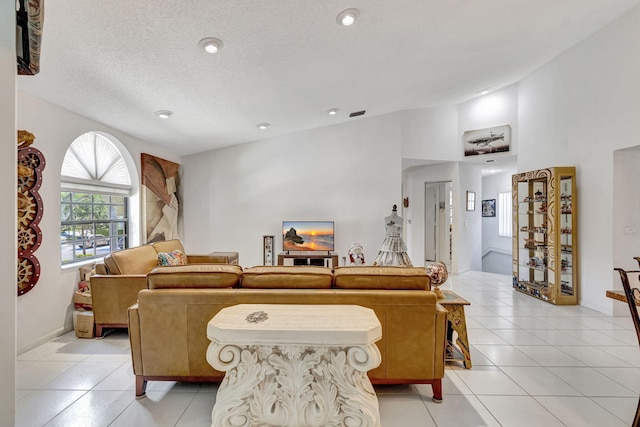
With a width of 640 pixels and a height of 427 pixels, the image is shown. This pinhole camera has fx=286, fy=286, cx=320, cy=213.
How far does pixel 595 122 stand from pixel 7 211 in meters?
5.83

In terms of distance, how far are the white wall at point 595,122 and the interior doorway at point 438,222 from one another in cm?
223

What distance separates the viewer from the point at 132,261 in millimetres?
3299

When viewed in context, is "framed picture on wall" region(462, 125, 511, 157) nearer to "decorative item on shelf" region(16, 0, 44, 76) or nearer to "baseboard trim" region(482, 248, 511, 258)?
"baseboard trim" region(482, 248, 511, 258)

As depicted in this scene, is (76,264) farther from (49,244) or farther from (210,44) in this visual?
(210,44)

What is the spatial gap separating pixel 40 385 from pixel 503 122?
738cm

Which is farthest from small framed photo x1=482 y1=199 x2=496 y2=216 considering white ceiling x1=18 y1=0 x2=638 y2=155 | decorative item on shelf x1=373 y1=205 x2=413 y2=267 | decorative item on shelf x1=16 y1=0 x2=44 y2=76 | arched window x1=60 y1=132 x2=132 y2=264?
decorative item on shelf x1=16 y1=0 x2=44 y2=76

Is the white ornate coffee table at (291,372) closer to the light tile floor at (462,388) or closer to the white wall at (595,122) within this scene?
the light tile floor at (462,388)

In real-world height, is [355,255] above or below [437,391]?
above

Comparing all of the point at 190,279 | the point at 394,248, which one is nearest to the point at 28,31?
the point at 190,279

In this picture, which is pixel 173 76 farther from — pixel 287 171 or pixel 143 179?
pixel 287 171

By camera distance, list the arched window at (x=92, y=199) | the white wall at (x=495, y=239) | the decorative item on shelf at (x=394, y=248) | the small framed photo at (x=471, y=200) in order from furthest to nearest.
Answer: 1. the white wall at (x=495, y=239)
2. the small framed photo at (x=471, y=200)
3. the decorative item on shelf at (x=394, y=248)
4. the arched window at (x=92, y=199)

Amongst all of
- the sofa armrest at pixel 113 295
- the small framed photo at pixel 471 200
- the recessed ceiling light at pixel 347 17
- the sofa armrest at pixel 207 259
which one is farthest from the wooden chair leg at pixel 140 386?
the small framed photo at pixel 471 200

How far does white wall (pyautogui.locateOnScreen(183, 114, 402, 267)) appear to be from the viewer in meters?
5.88

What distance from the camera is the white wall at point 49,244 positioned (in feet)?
9.14
